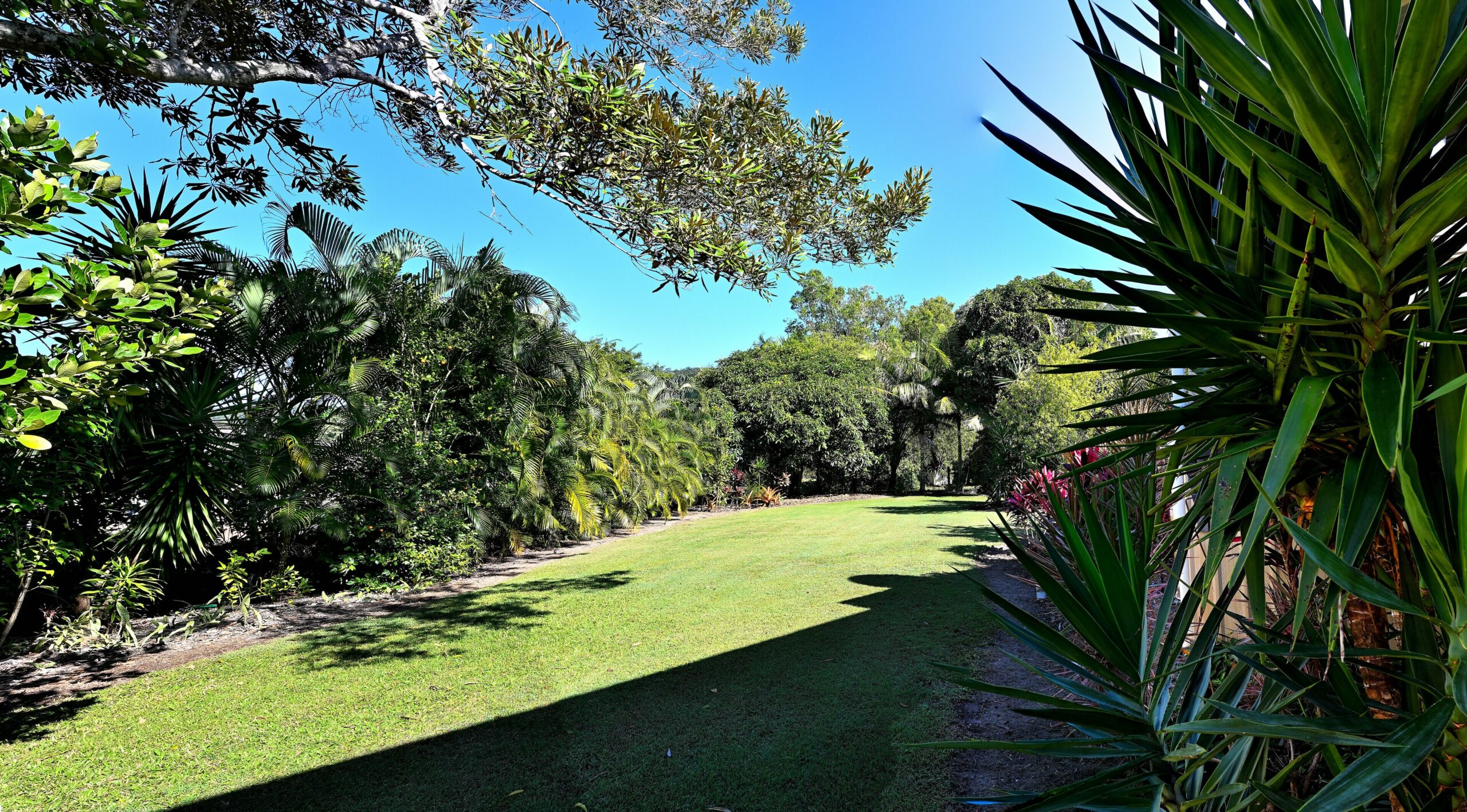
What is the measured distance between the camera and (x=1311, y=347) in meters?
1.49

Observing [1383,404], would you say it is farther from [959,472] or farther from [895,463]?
[959,472]

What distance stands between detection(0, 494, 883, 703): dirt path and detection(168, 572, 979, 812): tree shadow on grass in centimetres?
303

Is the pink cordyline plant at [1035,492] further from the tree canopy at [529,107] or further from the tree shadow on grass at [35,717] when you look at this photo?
the tree shadow on grass at [35,717]

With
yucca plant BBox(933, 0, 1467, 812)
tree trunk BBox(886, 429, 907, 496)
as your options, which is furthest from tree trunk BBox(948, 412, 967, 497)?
yucca plant BBox(933, 0, 1467, 812)

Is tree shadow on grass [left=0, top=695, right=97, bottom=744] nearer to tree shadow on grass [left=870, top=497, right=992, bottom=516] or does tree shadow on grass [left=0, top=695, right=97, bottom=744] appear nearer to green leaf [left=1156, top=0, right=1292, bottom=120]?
green leaf [left=1156, top=0, right=1292, bottom=120]

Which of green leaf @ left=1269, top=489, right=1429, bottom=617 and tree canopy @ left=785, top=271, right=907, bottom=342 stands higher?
tree canopy @ left=785, top=271, right=907, bottom=342

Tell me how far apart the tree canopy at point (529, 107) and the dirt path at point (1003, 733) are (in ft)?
12.1

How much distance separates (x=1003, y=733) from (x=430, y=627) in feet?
18.8

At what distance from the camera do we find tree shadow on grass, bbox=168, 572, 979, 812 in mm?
3291

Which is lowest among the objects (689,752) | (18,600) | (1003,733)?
(1003,733)

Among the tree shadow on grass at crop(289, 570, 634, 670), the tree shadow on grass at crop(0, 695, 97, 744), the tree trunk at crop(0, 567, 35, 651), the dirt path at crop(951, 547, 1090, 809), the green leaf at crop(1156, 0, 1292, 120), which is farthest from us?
the tree shadow on grass at crop(289, 570, 634, 670)

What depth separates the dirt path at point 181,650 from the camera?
16.7ft

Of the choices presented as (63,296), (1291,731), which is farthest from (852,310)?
(1291,731)

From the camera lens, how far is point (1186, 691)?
1945 millimetres
